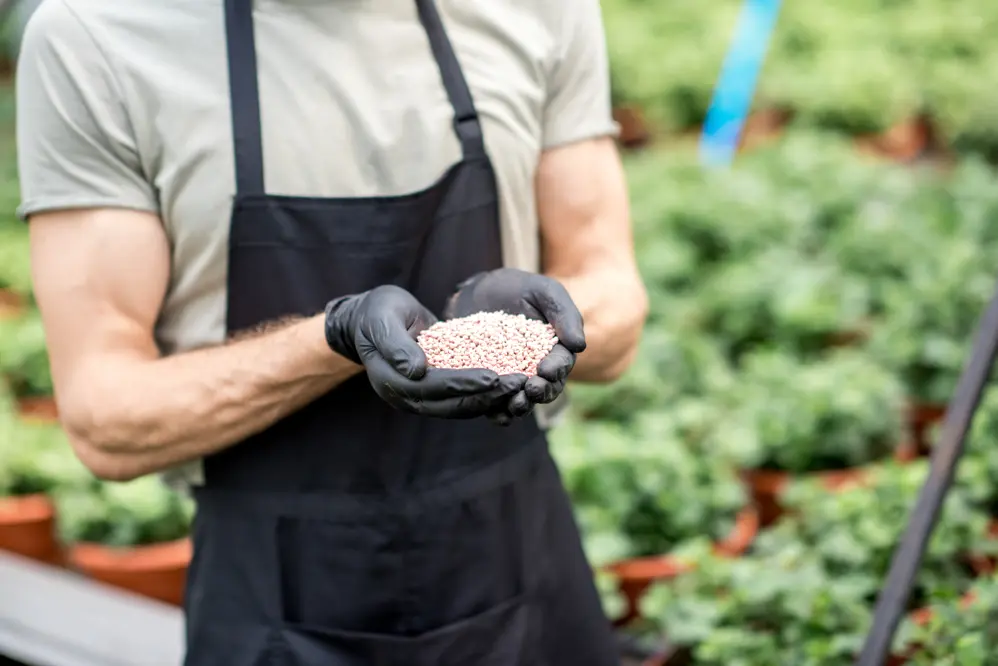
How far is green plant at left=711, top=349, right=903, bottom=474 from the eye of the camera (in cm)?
278

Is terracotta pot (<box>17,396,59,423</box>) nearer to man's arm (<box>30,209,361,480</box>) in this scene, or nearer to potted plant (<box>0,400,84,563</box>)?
potted plant (<box>0,400,84,563</box>)

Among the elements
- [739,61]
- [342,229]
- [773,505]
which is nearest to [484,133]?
[342,229]

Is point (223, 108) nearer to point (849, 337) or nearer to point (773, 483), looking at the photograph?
point (773, 483)

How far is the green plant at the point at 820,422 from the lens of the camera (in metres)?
2.78

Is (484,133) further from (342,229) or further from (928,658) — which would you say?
(928,658)

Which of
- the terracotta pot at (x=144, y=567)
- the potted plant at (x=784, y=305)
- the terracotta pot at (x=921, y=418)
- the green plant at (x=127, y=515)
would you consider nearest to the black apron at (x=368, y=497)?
the terracotta pot at (x=144, y=567)

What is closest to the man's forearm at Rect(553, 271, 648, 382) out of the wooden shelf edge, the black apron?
the black apron

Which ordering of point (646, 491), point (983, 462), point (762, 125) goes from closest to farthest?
point (983, 462) < point (646, 491) < point (762, 125)

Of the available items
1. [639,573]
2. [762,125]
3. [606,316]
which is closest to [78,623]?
[639,573]

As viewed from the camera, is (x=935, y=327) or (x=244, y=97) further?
(x=935, y=327)

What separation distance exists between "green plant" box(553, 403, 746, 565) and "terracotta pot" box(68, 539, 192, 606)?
2.77 feet

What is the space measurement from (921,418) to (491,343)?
6.48 ft

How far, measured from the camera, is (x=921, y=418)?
119 inches

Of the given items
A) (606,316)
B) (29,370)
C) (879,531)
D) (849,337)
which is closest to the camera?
(606,316)
